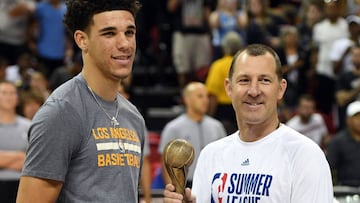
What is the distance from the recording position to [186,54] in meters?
15.2

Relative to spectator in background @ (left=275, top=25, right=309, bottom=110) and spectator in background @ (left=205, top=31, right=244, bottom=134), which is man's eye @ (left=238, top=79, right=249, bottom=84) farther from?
spectator in background @ (left=275, top=25, right=309, bottom=110)

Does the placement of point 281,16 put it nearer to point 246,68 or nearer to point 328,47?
point 328,47

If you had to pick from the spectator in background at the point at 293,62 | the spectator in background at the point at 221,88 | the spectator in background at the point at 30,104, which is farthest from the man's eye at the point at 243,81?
the spectator in background at the point at 293,62

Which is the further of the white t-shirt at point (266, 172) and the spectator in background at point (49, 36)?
the spectator in background at point (49, 36)

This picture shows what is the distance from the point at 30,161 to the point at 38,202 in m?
0.19

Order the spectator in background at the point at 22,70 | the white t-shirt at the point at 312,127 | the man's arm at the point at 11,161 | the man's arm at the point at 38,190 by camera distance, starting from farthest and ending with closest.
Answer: the spectator in background at the point at 22,70 → the white t-shirt at the point at 312,127 → the man's arm at the point at 11,161 → the man's arm at the point at 38,190

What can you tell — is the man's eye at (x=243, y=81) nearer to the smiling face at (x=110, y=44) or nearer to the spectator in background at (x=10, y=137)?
the smiling face at (x=110, y=44)

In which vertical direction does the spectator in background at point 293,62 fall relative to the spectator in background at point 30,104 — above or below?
above

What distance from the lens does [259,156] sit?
14.3ft

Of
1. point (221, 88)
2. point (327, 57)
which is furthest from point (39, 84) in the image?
point (327, 57)

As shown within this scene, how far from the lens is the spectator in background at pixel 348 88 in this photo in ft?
Answer: 41.0

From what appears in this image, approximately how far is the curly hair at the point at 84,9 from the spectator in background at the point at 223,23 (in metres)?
10.6

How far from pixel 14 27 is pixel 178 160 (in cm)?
1166

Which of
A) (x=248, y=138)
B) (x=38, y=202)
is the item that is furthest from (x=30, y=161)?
(x=248, y=138)
